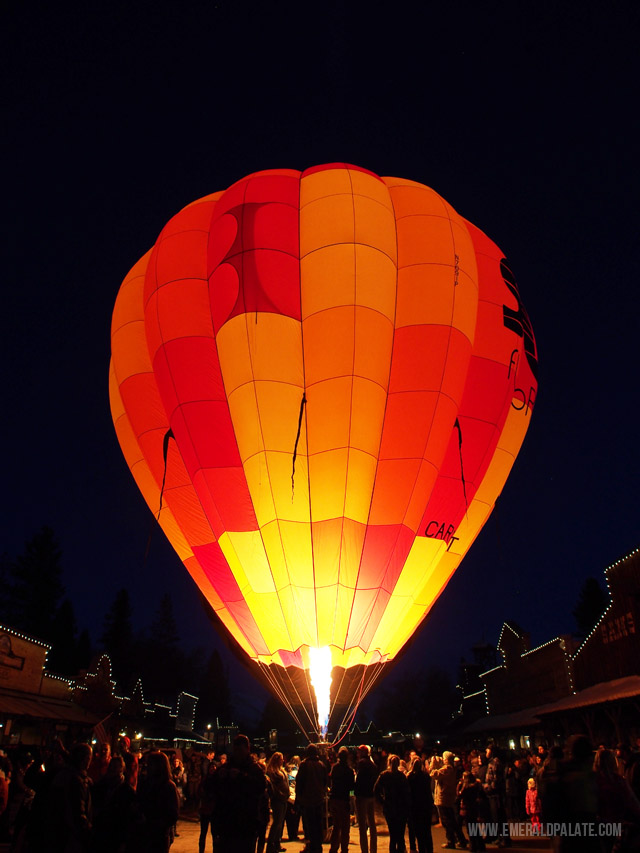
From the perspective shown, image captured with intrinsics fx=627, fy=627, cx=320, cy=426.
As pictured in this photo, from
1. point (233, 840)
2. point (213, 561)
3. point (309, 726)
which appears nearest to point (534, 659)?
point (309, 726)

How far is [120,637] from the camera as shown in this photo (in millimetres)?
62500

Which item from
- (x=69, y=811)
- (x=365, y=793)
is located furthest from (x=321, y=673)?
(x=69, y=811)

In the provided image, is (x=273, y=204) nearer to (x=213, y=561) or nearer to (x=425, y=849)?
(x=213, y=561)

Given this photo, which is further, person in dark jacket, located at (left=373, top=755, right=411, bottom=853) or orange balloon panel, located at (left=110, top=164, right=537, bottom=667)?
orange balloon panel, located at (left=110, top=164, right=537, bottom=667)

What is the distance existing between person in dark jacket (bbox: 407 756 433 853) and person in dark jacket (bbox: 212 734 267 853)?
302cm

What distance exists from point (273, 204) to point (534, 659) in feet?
59.2

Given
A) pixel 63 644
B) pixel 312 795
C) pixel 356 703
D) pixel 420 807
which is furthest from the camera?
pixel 63 644

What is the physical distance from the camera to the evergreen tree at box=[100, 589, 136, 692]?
60450 millimetres

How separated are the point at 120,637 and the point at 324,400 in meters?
59.0

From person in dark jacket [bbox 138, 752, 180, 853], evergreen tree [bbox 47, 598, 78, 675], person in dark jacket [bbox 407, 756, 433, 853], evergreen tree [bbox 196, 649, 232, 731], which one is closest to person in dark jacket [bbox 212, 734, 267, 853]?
person in dark jacket [bbox 138, 752, 180, 853]

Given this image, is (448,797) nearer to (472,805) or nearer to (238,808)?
(472,805)

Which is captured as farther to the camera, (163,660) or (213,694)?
(213,694)

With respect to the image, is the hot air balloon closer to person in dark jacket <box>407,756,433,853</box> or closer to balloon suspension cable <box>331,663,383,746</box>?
balloon suspension cable <box>331,663,383,746</box>

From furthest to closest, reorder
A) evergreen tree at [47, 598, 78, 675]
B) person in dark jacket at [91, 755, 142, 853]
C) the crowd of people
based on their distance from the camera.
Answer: evergreen tree at [47, 598, 78, 675]
person in dark jacket at [91, 755, 142, 853]
the crowd of people
